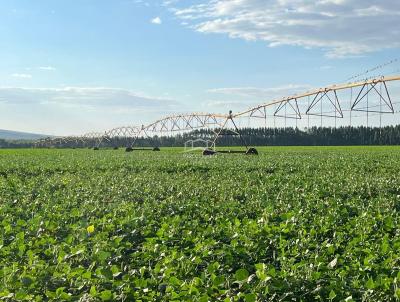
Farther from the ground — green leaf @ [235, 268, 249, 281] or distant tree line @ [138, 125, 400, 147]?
distant tree line @ [138, 125, 400, 147]

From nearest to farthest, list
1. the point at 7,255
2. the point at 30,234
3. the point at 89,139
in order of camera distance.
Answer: the point at 7,255 < the point at 30,234 < the point at 89,139

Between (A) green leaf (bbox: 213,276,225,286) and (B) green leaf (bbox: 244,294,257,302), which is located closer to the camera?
(B) green leaf (bbox: 244,294,257,302)

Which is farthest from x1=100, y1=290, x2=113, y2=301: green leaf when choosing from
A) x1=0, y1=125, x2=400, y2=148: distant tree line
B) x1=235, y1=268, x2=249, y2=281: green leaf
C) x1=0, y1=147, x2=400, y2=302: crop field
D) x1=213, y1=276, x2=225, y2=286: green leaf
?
x1=0, y1=125, x2=400, y2=148: distant tree line

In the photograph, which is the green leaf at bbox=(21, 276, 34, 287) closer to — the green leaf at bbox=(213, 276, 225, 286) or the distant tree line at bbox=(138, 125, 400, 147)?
the green leaf at bbox=(213, 276, 225, 286)

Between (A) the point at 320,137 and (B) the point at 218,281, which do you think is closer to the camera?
(B) the point at 218,281

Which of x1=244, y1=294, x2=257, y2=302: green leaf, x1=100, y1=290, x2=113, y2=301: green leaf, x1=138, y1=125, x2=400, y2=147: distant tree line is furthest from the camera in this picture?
x1=138, y1=125, x2=400, y2=147: distant tree line

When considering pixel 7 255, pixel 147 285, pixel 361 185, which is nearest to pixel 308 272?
pixel 147 285

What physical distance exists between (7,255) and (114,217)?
2117 millimetres

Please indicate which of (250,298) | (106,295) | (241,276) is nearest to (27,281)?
(106,295)

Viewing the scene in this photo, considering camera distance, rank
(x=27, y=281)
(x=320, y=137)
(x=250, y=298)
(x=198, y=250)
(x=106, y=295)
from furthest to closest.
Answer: (x=320, y=137) → (x=198, y=250) → (x=27, y=281) → (x=106, y=295) → (x=250, y=298)

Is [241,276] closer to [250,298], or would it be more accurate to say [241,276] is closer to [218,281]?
[218,281]

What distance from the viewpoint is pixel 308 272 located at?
4.73 meters

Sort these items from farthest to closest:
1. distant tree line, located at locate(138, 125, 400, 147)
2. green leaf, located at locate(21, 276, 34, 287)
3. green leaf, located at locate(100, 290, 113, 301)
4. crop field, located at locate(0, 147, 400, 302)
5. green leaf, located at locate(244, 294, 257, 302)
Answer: distant tree line, located at locate(138, 125, 400, 147) → green leaf, located at locate(21, 276, 34, 287) → crop field, located at locate(0, 147, 400, 302) → green leaf, located at locate(100, 290, 113, 301) → green leaf, located at locate(244, 294, 257, 302)

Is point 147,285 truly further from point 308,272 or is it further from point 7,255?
point 7,255
